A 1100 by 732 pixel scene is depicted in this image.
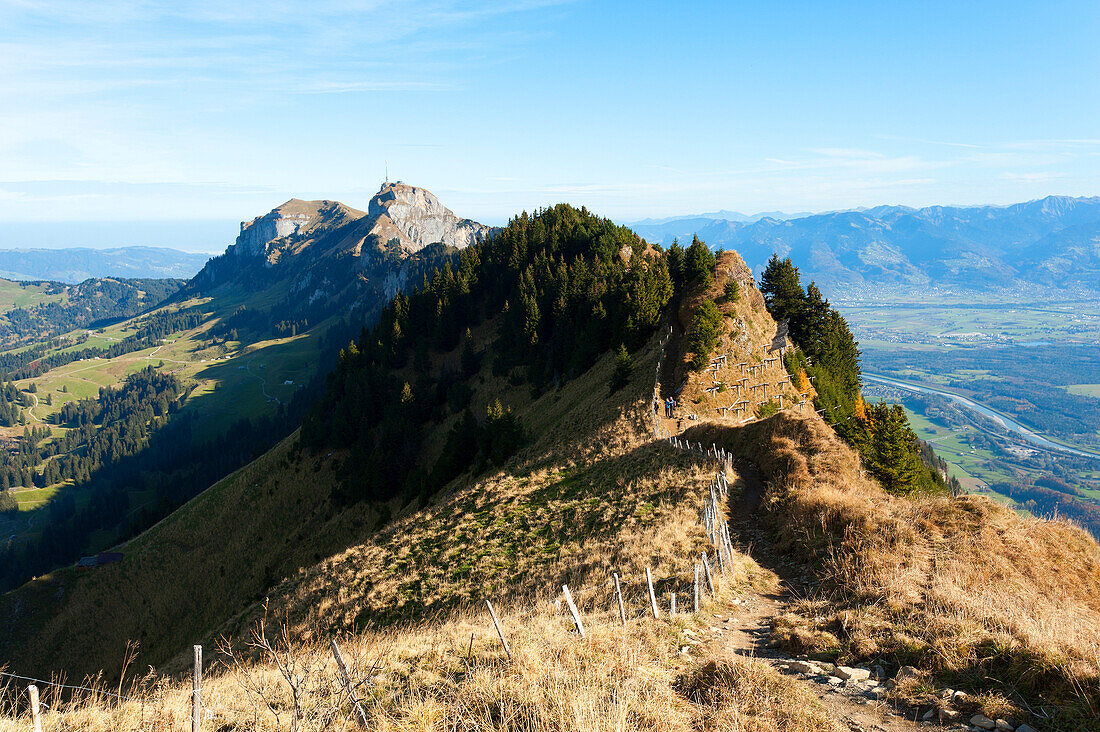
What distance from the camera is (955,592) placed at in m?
10.8

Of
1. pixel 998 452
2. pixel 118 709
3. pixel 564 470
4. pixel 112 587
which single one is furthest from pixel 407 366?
pixel 998 452

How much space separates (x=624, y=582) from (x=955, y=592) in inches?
322

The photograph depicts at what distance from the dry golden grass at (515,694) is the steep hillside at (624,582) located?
0.22ft

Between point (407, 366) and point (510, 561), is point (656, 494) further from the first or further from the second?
point (407, 366)

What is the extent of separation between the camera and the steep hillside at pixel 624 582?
317 inches

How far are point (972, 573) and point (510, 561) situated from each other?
16.8 metres

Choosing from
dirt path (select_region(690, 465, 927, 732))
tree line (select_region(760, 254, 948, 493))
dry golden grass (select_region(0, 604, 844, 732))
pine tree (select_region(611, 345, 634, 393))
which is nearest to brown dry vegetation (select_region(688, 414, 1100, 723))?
dirt path (select_region(690, 465, 927, 732))

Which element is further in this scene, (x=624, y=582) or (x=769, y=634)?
(x=624, y=582)

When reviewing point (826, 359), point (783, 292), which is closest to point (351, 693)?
point (826, 359)

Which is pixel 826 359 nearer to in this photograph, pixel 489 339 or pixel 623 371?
pixel 623 371

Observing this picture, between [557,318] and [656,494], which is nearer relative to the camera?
[656,494]

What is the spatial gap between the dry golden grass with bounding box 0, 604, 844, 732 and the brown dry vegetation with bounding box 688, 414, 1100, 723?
9.59ft

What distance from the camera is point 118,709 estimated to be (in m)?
9.26

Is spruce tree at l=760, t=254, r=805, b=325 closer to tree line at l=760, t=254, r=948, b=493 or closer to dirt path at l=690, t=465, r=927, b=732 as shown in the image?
tree line at l=760, t=254, r=948, b=493
